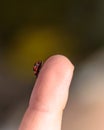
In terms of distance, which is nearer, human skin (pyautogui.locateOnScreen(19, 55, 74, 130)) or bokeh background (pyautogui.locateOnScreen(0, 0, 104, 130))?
human skin (pyautogui.locateOnScreen(19, 55, 74, 130))

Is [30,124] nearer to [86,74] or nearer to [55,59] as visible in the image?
[55,59]

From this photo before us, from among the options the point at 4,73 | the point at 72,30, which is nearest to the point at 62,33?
the point at 72,30

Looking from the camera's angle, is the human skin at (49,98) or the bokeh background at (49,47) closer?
the human skin at (49,98)

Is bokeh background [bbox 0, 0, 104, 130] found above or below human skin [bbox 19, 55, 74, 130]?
above

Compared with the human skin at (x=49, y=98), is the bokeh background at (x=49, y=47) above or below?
above
